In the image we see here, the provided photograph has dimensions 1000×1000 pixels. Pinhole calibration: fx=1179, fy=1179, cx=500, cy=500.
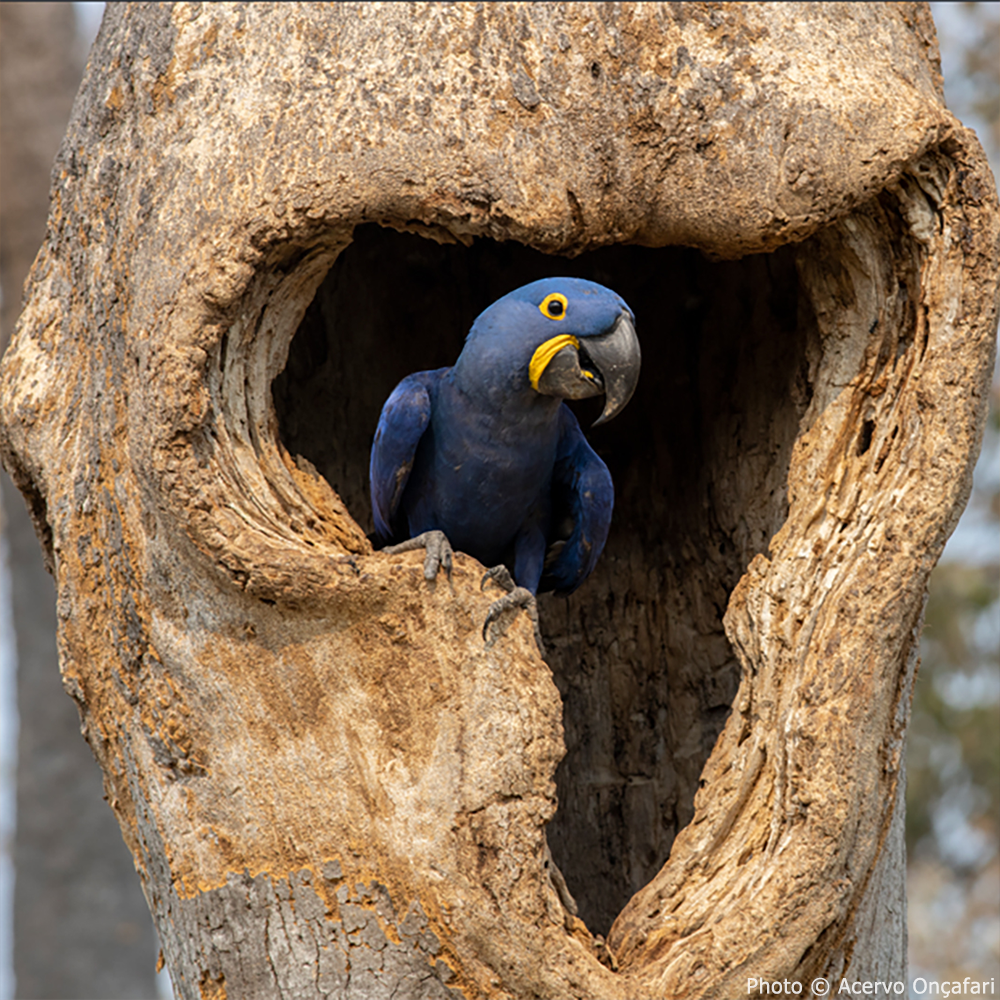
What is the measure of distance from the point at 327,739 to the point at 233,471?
0.73 metres

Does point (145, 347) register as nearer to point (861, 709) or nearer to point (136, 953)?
point (861, 709)

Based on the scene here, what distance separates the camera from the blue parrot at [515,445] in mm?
3320

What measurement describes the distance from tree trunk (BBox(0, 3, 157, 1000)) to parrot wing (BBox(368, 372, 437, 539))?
519 centimetres

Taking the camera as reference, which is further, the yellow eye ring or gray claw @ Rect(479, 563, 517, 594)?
the yellow eye ring

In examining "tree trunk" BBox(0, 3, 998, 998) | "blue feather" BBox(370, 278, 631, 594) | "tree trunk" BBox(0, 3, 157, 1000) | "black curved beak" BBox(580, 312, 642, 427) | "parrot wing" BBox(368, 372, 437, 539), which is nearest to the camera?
"tree trunk" BBox(0, 3, 998, 998)

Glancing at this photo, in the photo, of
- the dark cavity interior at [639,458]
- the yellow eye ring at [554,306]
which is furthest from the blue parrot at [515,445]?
the dark cavity interior at [639,458]

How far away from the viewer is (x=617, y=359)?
130 inches

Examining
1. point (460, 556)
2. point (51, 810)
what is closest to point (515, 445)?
point (460, 556)

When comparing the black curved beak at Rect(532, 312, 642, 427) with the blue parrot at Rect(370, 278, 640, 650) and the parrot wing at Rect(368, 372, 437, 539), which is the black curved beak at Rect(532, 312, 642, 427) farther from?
the parrot wing at Rect(368, 372, 437, 539)

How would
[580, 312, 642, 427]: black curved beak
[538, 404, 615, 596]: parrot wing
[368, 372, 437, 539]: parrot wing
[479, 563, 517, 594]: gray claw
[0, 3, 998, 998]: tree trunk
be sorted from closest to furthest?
[0, 3, 998, 998]: tree trunk → [479, 563, 517, 594]: gray claw → [580, 312, 642, 427]: black curved beak → [368, 372, 437, 539]: parrot wing → [538, 404, 615, 596]: parrot wing

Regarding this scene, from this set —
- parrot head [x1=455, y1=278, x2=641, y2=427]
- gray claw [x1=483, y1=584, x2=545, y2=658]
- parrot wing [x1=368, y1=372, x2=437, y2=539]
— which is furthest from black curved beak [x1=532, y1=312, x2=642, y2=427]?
gray claw [x1=483, y1=584, x2=545, y2=658]

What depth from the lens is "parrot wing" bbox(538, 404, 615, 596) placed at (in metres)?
4.02

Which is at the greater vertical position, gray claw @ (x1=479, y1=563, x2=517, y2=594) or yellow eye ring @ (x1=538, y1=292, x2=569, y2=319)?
yellow eye ring @ (x1=538, y1=292, x2=569, y2=319)

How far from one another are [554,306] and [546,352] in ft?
0.44
